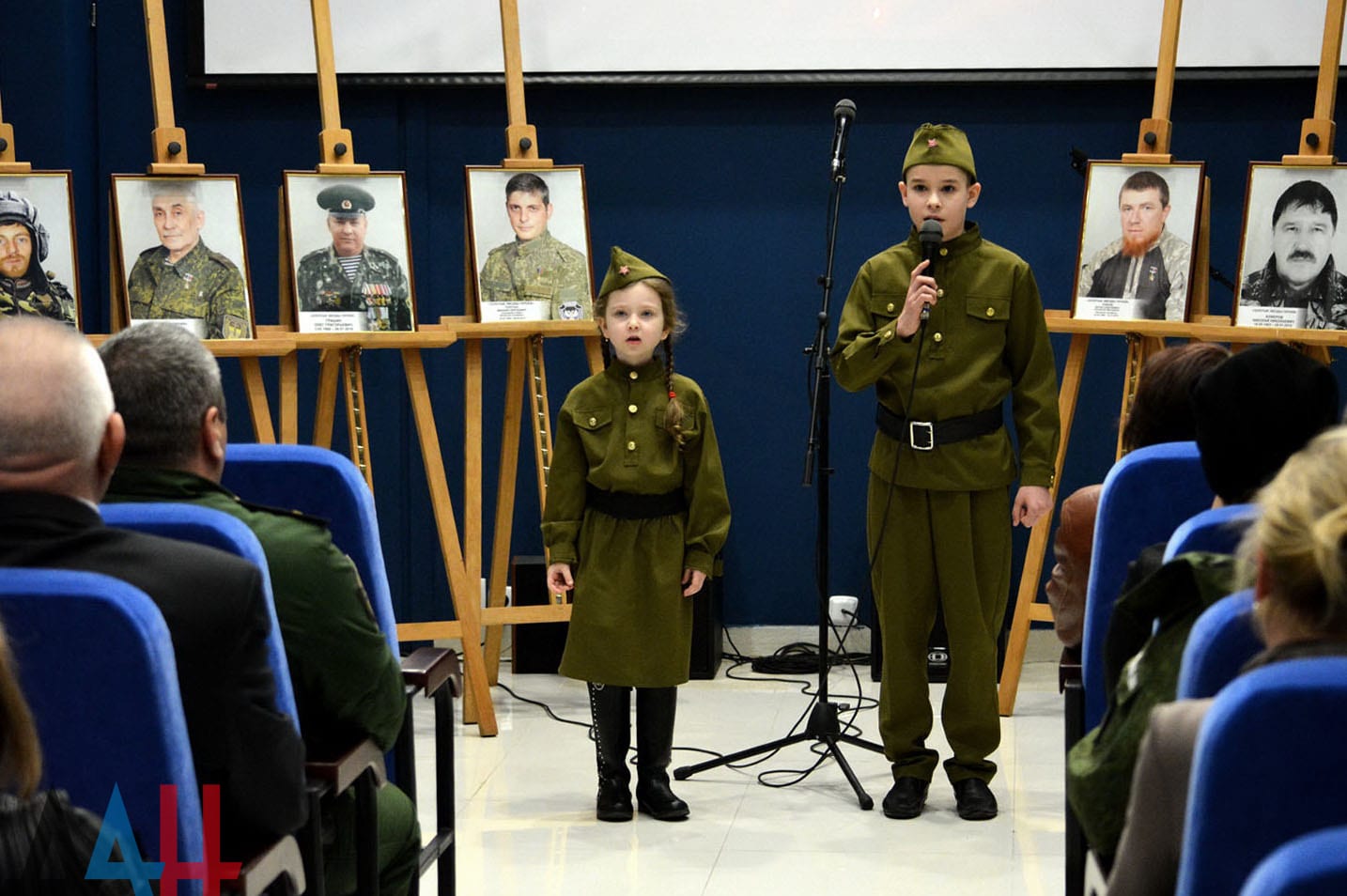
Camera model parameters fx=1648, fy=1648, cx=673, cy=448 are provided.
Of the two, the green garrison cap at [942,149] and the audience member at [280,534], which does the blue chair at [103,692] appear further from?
the green garrison cap at [942,149]

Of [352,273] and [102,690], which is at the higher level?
[352,273]

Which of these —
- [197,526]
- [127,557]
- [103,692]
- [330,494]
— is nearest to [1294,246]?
[330,494]

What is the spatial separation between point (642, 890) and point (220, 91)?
3.39 m

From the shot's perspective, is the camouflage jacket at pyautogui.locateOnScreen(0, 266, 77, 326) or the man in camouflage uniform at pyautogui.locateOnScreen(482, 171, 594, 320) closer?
the camouflage jacket at pyautogui.locateOnScreen(0, 266, 77, 326)

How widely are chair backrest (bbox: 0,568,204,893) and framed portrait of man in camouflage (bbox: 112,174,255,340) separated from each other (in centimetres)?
315

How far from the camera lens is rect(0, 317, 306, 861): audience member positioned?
5.64 feet

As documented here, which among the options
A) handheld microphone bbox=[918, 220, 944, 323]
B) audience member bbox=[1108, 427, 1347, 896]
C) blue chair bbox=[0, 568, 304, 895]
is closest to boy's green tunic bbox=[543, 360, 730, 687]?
handheld microphone bbox=[918, 220, 944, 323]

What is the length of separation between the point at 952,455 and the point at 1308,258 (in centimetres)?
143

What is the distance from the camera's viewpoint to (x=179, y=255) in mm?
4672

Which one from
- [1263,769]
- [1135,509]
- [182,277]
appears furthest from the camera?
[182,277]

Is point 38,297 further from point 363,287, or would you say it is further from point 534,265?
point 534,265

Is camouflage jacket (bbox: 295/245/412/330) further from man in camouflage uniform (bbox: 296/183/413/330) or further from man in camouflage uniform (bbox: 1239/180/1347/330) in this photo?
man in camouflage uniform (bbox: 1239/180/1347/330)

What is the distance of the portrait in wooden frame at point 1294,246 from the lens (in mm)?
4551

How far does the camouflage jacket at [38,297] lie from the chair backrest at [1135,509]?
3.18m
